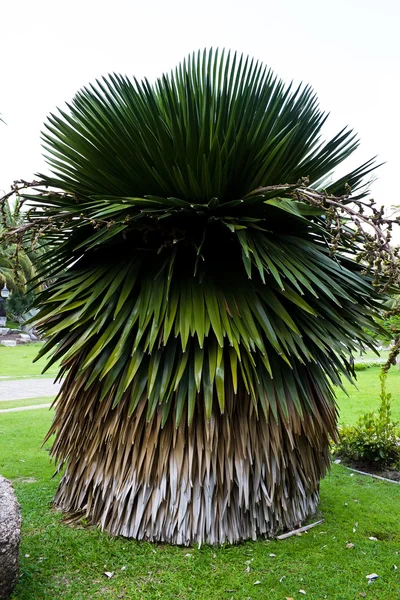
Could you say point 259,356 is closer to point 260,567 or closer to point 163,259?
point 163,259

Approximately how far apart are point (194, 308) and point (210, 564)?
5.99 feet

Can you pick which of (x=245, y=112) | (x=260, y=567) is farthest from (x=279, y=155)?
(x=260, y=567)

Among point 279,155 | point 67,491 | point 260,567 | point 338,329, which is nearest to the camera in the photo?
point 260,567

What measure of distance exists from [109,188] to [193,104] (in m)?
0.98

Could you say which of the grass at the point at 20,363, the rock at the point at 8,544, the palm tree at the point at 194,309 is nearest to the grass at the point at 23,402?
the grass at the point at 20,363

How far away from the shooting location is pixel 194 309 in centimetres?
357

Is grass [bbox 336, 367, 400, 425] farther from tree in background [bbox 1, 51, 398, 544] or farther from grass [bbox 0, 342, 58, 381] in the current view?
grass [bbox 0, 342, 58, 381]

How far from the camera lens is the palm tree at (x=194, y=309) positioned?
3539mm

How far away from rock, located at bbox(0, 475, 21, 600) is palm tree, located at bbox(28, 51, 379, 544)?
3.30 ft

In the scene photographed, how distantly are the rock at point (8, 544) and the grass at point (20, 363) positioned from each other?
15.0m

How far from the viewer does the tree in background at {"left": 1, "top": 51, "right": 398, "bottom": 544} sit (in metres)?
3.54

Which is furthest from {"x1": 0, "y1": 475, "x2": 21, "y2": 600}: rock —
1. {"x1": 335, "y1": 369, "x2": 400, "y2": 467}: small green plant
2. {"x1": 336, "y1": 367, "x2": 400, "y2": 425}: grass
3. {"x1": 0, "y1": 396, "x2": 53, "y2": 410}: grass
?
{"x1": 0, "y1": 396, "x2": 53, "y2": 410}: grass

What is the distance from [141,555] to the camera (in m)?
3.51

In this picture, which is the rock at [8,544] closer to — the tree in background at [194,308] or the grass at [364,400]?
the tree in background at [194,308]
